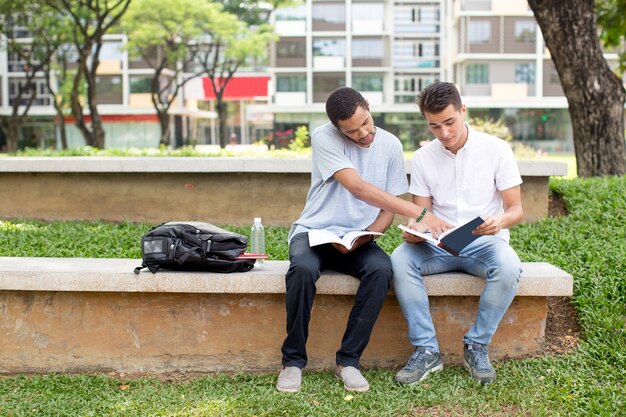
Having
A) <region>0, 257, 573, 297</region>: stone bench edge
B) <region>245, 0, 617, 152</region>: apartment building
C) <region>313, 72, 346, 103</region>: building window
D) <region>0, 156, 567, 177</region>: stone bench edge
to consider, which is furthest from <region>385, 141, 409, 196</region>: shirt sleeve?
<region>313, 72, 346, 103</region>: building window

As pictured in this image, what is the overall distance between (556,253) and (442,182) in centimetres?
187

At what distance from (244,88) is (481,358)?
169 ft

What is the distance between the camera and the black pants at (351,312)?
4496mm

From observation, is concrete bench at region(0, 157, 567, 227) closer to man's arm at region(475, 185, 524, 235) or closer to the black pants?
man's arm at region(475, 185, 524, 235)

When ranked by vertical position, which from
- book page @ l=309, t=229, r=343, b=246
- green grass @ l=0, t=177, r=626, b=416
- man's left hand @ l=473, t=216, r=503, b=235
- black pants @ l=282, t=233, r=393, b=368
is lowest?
green grass @ l=0, t=177, r=626, b=416

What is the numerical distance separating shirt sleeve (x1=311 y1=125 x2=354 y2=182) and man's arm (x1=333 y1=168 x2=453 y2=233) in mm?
48

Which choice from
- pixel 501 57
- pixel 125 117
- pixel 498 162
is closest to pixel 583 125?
pixel 498 162

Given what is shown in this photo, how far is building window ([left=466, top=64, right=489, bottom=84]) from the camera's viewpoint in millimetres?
49375

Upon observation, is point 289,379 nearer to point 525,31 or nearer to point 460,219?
point 460,219

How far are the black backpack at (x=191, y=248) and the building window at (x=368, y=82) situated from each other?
4775cm

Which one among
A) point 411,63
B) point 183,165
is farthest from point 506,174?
point 411,63

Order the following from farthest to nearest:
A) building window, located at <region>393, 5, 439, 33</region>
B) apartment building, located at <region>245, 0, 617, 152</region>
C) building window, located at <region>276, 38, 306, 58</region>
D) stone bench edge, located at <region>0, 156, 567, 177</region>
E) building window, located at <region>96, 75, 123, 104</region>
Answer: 1. building window, located at <region>393, 5, 439, 33</region>
2. building window, located at <region>96, 75, 123, 104</region>
3. building window, located at <region>276, 38, 306, 58</region>
4. apartment building, located at <region>245, 0, 617, 152</region>
5. stone bench edge, located at <region>0, 156, 567, 177</region>

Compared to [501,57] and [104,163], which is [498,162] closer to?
[104,163]

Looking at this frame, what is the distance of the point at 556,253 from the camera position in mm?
6258
